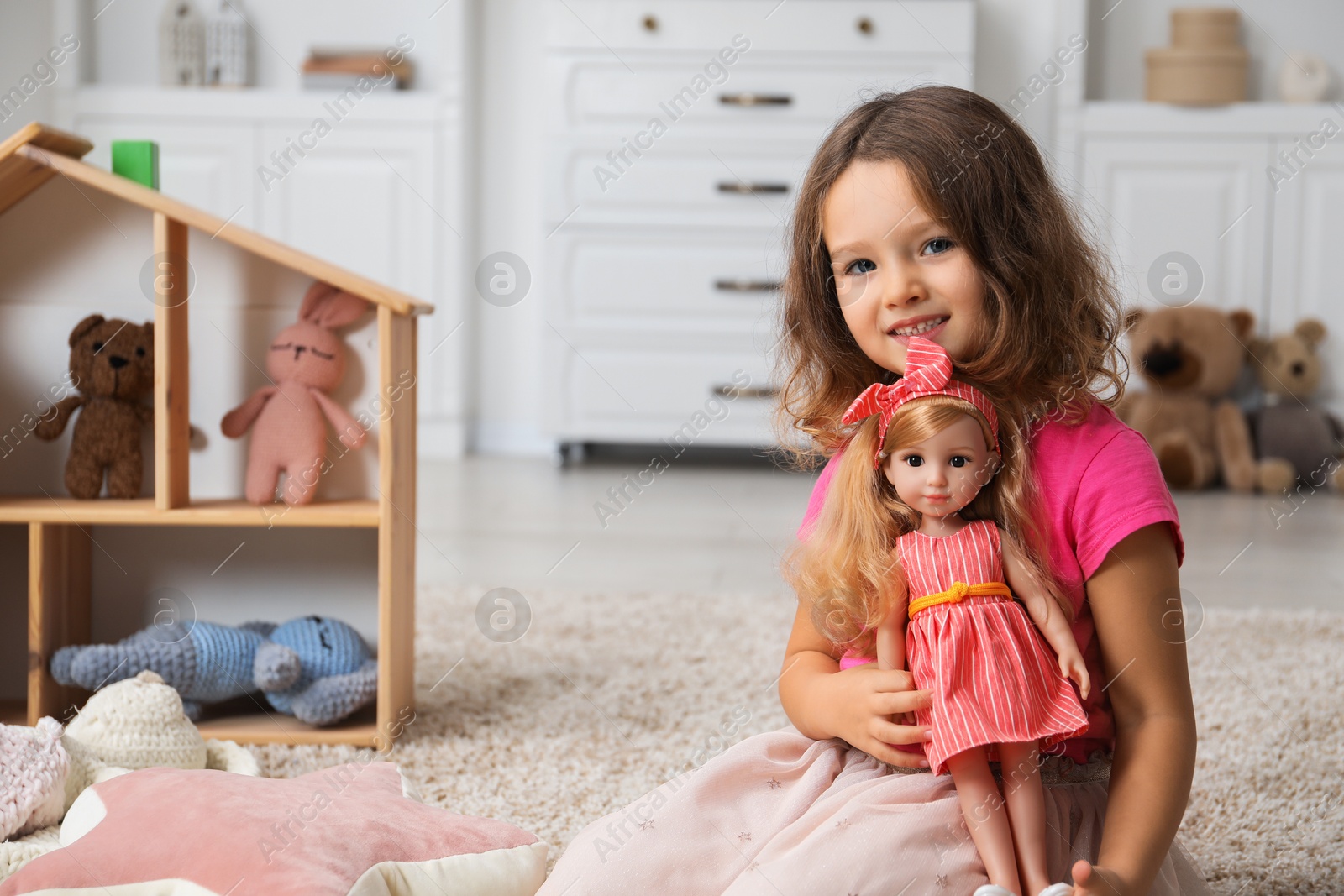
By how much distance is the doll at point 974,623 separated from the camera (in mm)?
656

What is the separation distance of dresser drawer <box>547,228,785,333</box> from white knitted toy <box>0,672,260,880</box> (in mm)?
2167

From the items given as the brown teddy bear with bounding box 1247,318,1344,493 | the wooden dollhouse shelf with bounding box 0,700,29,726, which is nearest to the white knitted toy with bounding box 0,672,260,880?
the wooden dollhouse shelf with bounding box 0,700,29,726

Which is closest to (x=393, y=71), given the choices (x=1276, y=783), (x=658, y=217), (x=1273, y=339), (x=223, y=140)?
(x=223, y=140)

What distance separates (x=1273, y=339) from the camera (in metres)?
3.17

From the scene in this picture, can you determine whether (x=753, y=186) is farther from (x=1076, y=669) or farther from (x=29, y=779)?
(x=1076, y=669)

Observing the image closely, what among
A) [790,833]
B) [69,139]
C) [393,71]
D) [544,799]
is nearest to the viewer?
[790,833]

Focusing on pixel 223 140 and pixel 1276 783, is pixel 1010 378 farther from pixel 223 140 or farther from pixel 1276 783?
pixel 223 140

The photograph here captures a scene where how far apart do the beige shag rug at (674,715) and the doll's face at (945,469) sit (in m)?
0.50

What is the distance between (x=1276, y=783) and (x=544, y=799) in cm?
71

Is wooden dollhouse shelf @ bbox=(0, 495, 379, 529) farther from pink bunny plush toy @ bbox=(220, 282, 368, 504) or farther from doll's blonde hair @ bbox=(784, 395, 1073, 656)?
doll's blonde hair @ bbox=(784, 395, 1073, 656)

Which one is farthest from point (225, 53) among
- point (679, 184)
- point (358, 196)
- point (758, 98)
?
point (758, 98)

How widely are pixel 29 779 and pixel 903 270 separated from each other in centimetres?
78

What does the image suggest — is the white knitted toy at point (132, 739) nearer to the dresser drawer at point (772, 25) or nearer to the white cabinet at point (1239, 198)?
the dresser drawer at point (772, 25)

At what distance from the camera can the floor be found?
2004mm
